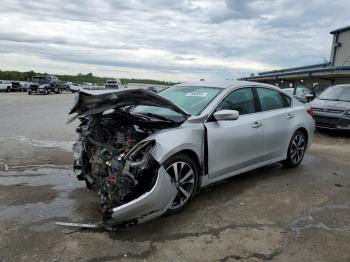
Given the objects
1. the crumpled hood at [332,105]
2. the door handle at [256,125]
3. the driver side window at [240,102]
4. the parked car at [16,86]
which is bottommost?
the parked car at [16,86]

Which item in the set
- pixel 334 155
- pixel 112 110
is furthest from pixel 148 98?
pixel 334 155

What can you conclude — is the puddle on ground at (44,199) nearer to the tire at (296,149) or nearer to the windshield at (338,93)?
the tire at (296,149)

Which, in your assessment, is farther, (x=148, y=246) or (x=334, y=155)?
(x=334, y=155)

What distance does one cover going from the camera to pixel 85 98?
4.64 meters

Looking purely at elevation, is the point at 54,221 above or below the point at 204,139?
below

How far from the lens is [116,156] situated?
175 inches

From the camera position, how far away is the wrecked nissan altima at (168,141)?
425 cm

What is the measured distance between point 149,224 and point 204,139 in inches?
50.7

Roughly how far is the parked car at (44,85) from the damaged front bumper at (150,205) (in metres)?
41.8

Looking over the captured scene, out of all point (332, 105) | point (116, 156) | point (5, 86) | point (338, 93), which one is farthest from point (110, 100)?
point (5, 86)

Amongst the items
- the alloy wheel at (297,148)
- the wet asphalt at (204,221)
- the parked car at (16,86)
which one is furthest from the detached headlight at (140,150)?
the parked car at (16,86)

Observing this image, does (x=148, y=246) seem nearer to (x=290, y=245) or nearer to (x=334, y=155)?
(x=290, y=245)

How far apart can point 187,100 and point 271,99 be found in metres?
1.80

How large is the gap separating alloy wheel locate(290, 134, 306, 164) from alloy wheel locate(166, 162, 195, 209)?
2.99 m
